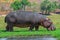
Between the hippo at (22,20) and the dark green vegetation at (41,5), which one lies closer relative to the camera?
the hippo at (22,20)

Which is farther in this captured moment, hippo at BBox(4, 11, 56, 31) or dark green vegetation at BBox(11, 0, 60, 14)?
dark green vegetation at BBox(11, 0, 60, 14)

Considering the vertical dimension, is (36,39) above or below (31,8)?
above

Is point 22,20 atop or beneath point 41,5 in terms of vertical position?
atop

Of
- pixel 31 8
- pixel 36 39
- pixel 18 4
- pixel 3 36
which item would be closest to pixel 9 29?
pixel 3 36

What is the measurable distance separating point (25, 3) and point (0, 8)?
5129 mm

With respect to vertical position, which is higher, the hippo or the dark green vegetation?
the hippo

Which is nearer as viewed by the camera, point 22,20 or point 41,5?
point 22,20

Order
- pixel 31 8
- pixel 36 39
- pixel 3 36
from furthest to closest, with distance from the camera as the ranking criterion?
pixel 31 8 → pixel 3 36 → pixel 36 39

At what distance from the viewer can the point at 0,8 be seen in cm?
5866

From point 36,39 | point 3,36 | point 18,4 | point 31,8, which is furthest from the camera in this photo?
point 31,8

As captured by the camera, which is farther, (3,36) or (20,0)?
(20,0)

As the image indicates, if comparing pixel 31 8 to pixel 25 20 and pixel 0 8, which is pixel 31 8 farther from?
pixel 25 20

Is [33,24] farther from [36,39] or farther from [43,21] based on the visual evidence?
[36,39]

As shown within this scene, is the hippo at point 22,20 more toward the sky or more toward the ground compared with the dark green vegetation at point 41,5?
more toward the sky
